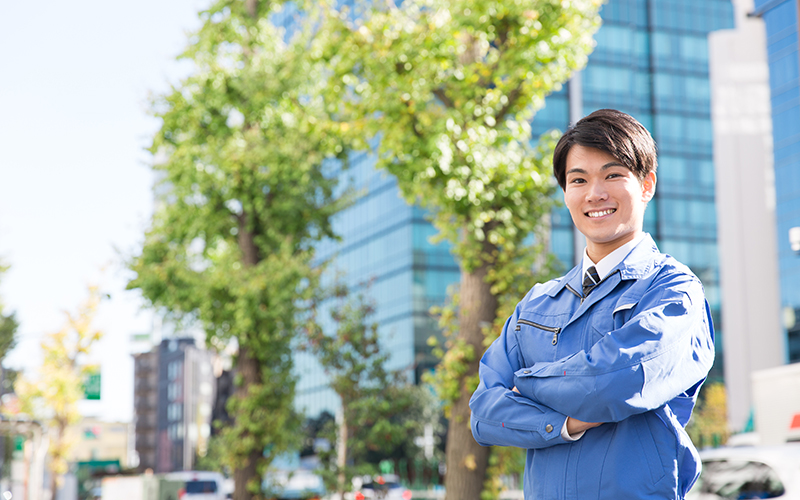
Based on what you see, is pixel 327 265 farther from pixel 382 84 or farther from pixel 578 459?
pixel 578 459

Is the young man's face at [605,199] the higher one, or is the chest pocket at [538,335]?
the young man's face at [605,199]

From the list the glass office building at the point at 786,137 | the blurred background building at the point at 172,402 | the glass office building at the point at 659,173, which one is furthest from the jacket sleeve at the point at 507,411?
the blurred background building at the point at 172,402

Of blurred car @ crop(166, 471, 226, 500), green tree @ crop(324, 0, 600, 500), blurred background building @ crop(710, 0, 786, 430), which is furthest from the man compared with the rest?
blurred background building @ crop(710, 0, 786, 430)

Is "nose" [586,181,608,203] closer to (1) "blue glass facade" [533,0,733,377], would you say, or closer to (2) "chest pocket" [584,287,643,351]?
(2) "chest pocket" [584,287,643,351]

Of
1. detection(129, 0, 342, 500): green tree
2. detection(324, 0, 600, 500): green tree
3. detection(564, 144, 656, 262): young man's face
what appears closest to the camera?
detection(564, 144, 656, 262): young man's face

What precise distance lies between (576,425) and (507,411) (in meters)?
0.23

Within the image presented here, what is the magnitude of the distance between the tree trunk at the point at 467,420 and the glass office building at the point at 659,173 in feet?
139

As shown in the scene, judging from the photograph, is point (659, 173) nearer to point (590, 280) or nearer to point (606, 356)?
point (590, 280)

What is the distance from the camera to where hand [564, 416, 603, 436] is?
209cm

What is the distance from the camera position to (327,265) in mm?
17172

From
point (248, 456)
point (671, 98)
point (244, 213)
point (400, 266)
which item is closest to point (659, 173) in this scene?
point (671, 98)

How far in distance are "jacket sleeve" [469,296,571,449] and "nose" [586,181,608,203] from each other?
1.48ft

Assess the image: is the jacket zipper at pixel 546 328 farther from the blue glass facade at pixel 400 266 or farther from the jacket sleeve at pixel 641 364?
the blue glass facade at pixel 400 266

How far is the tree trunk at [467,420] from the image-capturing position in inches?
375
